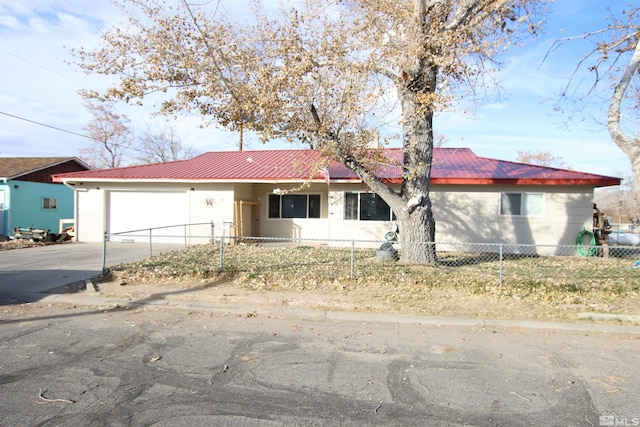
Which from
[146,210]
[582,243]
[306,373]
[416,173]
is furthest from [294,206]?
[306,373]

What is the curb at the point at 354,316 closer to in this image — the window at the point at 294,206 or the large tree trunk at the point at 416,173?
the large tree trunk at the point at 416,173

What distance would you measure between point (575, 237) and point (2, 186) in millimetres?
25441

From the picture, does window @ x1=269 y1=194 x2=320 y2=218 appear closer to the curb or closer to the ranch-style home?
the ranch-style home

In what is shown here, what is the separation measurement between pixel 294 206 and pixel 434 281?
9.47m

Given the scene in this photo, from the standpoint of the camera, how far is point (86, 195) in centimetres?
1631

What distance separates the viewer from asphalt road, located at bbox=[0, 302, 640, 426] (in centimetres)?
332

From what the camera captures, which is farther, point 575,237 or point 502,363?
point 575,237

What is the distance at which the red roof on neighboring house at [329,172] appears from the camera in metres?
13.0

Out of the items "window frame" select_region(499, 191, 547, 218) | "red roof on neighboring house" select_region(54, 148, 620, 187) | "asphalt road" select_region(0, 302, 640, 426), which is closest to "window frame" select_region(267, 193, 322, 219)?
"red roof on neighboring house" select_region(54, 148, 620, 187)

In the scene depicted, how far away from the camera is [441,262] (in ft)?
34.0

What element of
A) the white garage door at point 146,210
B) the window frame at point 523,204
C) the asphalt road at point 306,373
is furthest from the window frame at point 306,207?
the asphalt road at point 306,373

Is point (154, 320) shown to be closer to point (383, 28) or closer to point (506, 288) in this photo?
point (506, 288)

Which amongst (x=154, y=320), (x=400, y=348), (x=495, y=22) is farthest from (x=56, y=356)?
(x=495, y=22)
